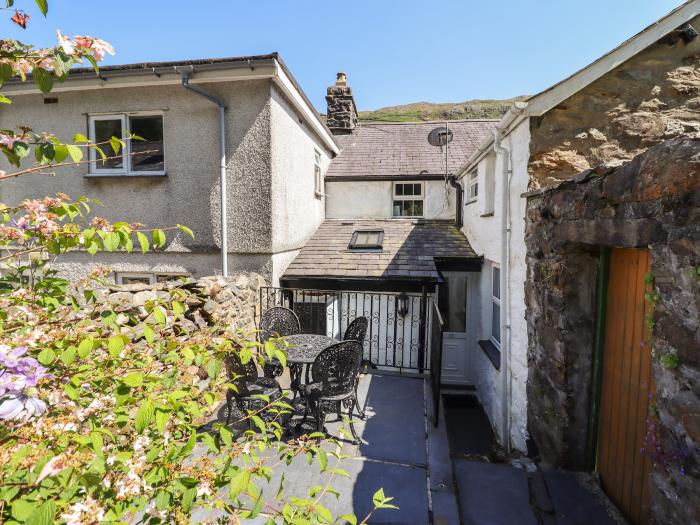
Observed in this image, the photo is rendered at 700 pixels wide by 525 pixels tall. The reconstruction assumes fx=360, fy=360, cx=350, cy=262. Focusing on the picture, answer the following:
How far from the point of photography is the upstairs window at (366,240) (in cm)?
927

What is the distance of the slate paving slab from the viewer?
3.40m

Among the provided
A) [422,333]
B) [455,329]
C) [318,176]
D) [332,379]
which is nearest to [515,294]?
[422,333]

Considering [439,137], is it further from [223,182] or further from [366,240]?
[223,182]

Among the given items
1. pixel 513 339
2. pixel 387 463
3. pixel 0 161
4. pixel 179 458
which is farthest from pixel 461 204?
pixel 0 161

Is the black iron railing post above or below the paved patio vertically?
above

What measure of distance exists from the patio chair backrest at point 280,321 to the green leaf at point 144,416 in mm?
4862

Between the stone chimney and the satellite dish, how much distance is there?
3082mm

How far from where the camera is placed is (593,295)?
3758 mm

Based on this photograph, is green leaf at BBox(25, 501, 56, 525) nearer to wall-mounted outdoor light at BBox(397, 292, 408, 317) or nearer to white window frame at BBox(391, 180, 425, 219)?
wall-mounted outdoor light at BBox(397, 292, 408, 317)

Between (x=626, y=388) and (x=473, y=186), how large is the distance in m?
6.57

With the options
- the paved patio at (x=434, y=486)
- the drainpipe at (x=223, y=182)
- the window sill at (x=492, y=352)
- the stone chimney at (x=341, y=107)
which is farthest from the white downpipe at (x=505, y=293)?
the stone chimney at (x=341, y=107)

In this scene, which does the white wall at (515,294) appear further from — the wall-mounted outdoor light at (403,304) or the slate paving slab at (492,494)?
the wall-mounted outdoor light at (403,304)

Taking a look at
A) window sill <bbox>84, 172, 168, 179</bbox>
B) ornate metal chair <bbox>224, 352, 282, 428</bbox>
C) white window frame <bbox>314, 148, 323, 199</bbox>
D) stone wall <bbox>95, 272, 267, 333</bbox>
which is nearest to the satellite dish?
white window frame <bbox>314, 148, 323, 199</bbox>

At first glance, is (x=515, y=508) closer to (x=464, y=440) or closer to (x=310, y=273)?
(x=464, y=440)
